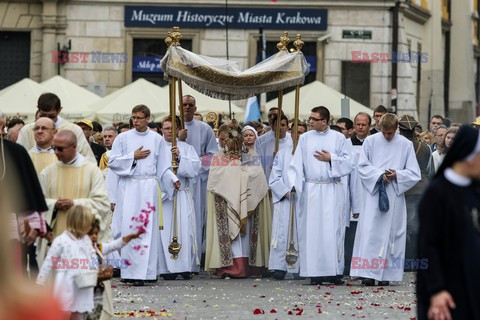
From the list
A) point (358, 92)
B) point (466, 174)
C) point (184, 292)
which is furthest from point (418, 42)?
point (466, 174)

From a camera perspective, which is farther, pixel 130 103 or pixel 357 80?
pixel 357 80

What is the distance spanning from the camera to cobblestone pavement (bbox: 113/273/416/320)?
12.5m

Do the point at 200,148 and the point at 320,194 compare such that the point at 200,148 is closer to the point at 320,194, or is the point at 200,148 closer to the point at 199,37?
the point at 320,194

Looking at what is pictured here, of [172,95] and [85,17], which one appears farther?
[85,17]

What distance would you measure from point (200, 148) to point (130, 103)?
9.51 metres

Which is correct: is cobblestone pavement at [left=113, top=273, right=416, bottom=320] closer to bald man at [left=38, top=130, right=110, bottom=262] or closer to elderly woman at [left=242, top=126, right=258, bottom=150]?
elderly woman at [left=242, top=126, right=258, bottom=150]

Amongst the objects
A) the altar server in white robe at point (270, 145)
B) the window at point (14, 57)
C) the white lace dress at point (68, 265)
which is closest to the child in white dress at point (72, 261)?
the white lace dress at point (68, 265)

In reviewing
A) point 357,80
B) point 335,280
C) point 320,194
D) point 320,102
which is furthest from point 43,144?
point 357,80

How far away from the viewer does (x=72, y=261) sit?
29.5 ft

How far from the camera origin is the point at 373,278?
15914mm

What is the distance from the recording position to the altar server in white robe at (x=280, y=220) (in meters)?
17.0

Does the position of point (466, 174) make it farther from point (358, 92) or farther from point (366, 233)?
point (358, 92)

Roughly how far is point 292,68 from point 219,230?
7.30 ft

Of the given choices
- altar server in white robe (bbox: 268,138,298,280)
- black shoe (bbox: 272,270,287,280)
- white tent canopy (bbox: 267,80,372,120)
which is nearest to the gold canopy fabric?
altar server in white robe (bbox: 268,138,298,280)
